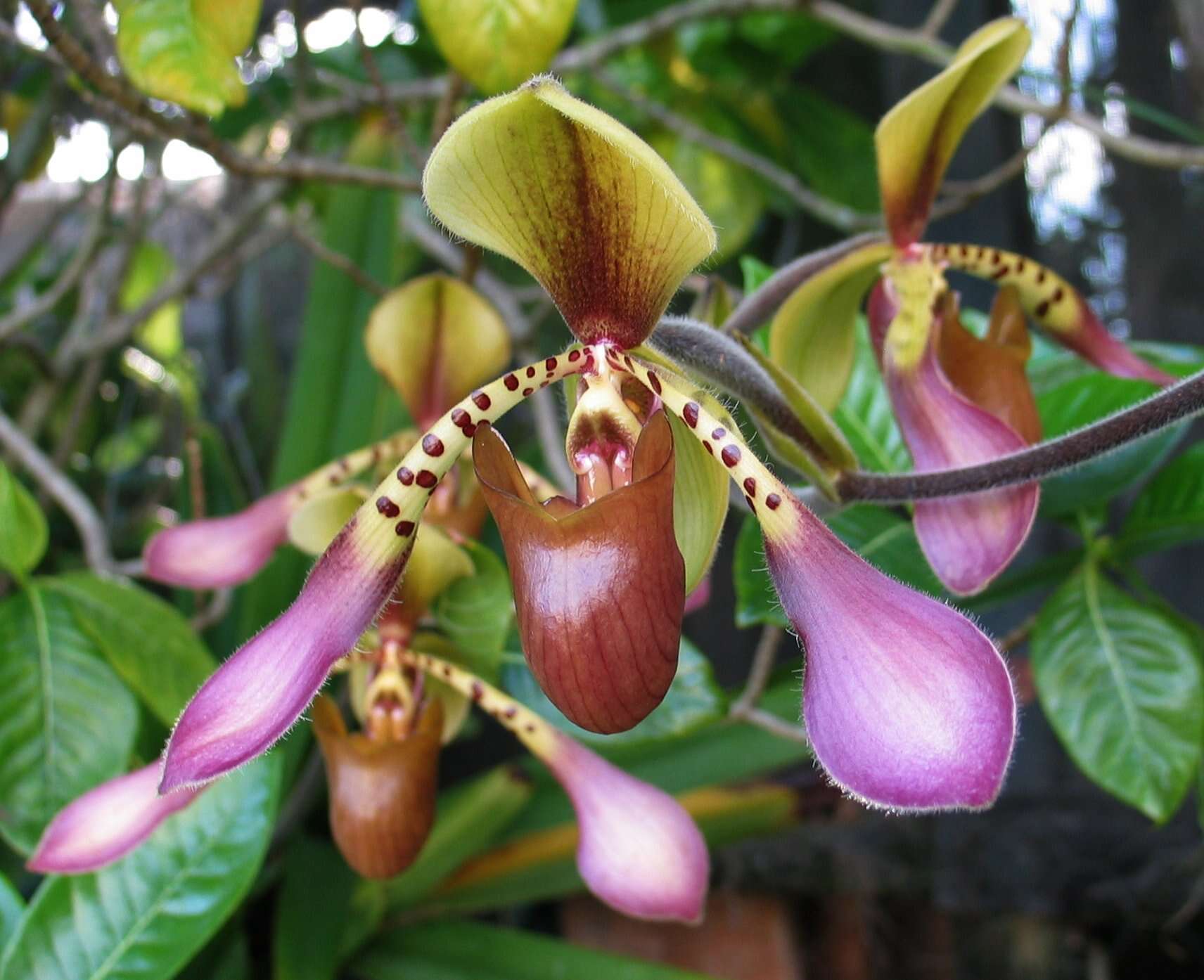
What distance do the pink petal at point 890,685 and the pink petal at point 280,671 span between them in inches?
6.3

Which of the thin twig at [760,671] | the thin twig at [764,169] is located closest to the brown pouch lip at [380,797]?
the thin twig at [760,671]

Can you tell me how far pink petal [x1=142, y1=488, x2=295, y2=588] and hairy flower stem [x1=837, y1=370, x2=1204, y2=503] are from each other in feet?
1.26

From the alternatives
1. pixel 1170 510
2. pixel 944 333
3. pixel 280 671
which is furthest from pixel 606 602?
pixel 1170 510

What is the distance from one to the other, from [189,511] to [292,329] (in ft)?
2.75

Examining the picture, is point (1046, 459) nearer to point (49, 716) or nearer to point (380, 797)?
point (380, 797)

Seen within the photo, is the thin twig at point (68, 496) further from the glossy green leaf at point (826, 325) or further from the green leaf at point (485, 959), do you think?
the glossy green leaf at point (826, 325)

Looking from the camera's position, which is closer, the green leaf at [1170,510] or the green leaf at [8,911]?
the green leaf at [8,911]

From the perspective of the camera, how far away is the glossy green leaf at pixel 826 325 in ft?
1.88

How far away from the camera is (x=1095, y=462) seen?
2.18ft

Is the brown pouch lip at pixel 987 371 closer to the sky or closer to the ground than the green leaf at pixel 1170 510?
closer to the sky

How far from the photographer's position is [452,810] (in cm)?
90

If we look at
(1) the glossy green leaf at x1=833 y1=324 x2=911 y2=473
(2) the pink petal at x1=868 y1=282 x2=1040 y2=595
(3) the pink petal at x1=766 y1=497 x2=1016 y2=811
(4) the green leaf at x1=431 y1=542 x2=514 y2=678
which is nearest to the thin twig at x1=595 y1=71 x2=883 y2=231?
(1) the glossy green leaf at x1=833 y1=324 x2=911 y2=473

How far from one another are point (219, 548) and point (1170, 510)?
0.66 meters

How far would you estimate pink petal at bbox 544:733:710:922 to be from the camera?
53 centimetres
